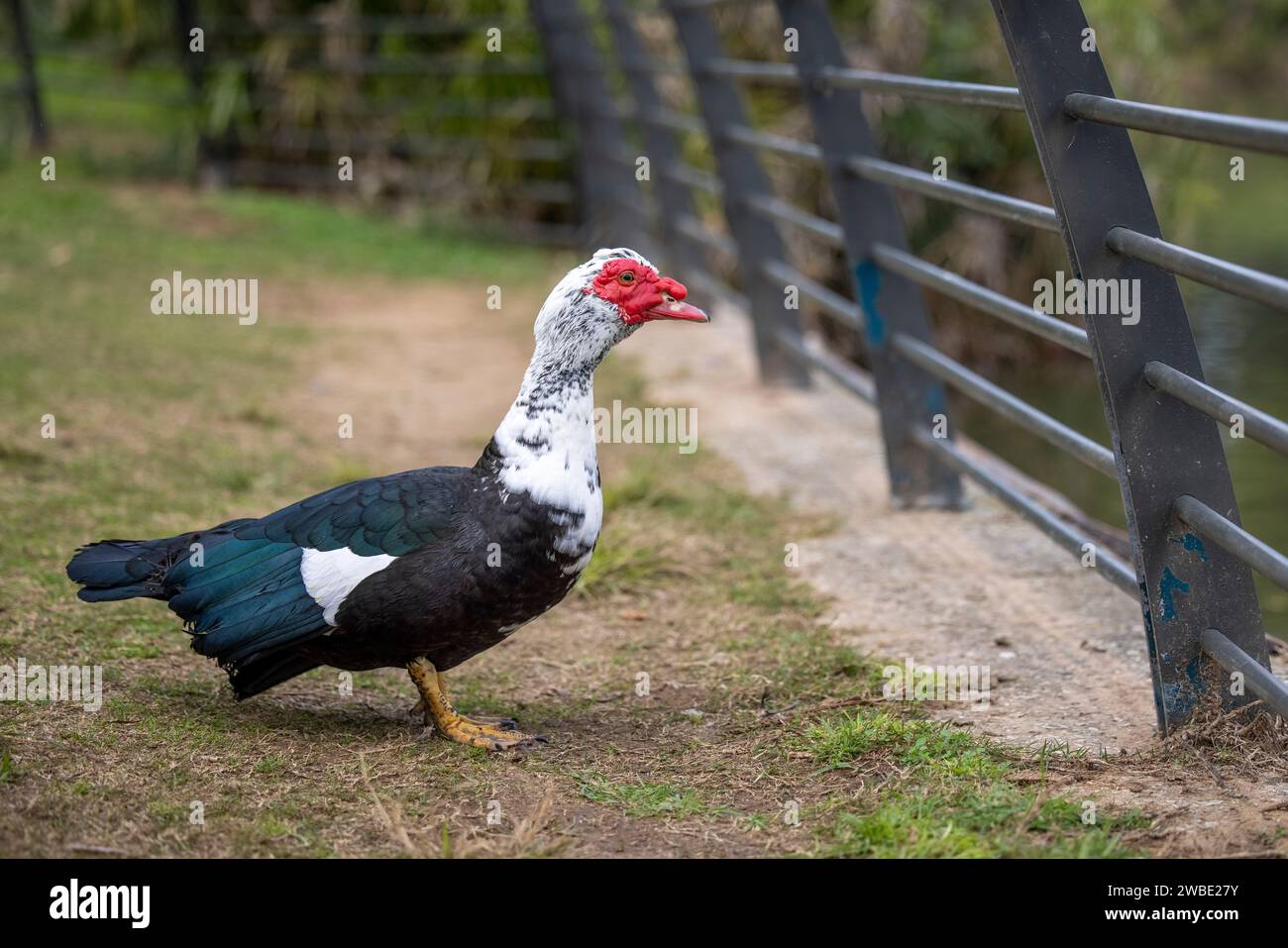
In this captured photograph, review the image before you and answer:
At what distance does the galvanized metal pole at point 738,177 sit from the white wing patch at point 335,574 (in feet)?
11.1

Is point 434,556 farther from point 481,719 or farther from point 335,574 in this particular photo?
point 481,719

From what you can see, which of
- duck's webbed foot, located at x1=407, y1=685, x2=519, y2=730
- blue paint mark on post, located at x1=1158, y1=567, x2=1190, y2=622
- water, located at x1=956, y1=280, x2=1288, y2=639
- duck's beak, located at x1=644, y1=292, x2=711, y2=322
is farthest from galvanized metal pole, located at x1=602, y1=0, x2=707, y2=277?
blue paint mark on post, located at x1=1158, y1=567, x2=1190, y2=622

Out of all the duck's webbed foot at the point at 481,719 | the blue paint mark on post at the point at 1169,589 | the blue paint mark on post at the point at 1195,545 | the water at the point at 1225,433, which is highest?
the water at the point at 1225,433

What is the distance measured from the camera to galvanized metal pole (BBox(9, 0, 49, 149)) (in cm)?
1001

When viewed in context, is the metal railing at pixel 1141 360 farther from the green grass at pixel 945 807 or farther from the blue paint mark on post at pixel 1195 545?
the green grass at pixel 945 807

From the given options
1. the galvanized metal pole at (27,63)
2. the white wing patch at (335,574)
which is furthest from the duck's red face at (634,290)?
the galvanized metal pole at (27,63)

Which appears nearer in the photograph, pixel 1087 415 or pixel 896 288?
pixel 896 288

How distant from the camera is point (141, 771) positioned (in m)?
2.69

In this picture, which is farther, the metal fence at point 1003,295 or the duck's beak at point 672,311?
the duck's beak at point 672,311

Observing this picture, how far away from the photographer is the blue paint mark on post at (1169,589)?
9.18ft

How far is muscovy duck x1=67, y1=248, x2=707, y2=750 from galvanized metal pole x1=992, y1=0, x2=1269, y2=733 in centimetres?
77
